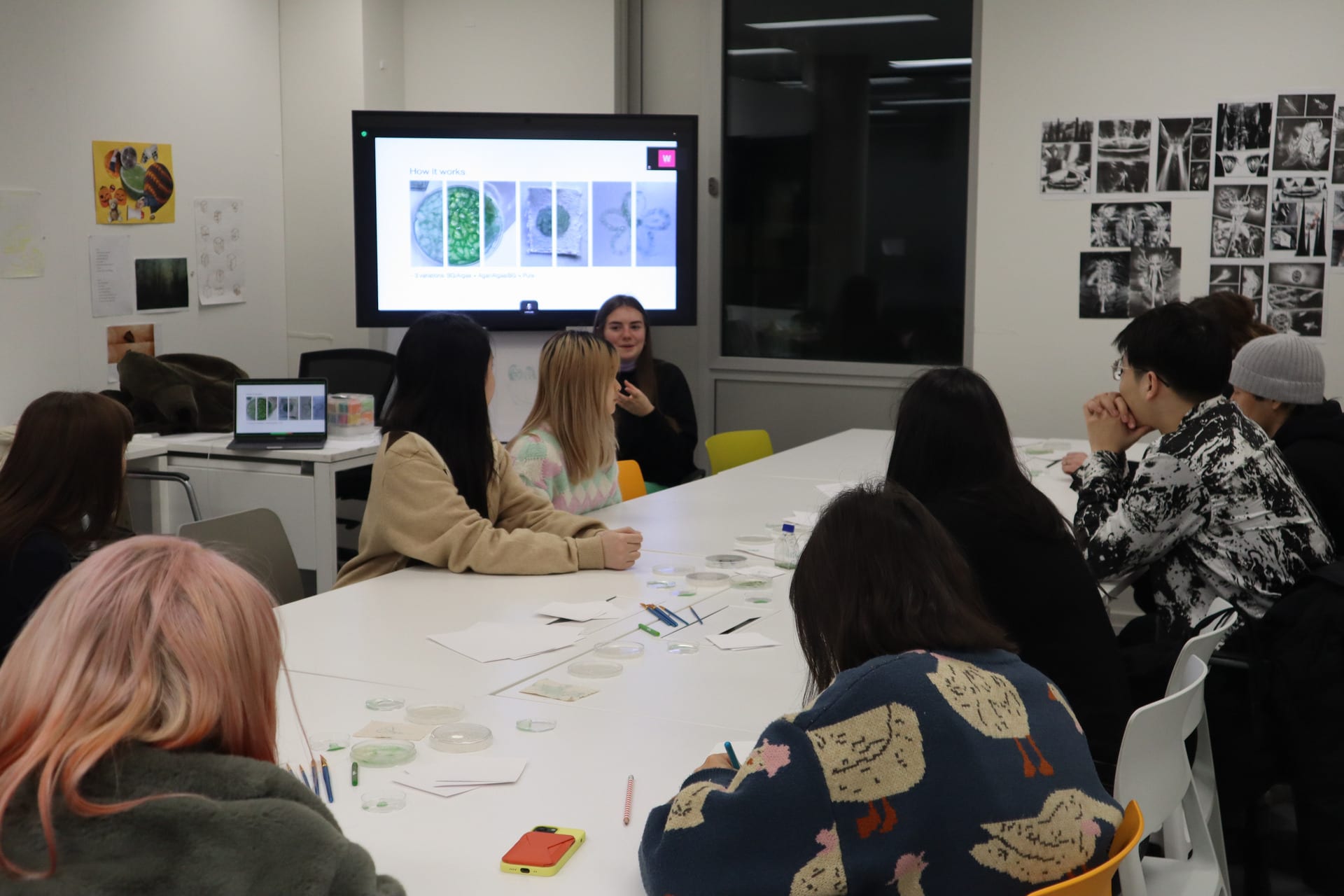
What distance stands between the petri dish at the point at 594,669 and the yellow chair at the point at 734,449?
2.49 metres

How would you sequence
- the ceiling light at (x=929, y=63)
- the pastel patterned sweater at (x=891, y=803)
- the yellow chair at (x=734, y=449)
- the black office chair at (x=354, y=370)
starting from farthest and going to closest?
the ceiling light at (x=929, y=63)
the black office chair at (x=354, y=370)
the yellow chair at (x=734, y=449)
the pastel patterned sweater at (x=891, y=803)

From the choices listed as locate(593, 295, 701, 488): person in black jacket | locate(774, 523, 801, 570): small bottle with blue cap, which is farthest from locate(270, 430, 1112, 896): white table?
locate(593, 295, 701, 488): person in black jacket

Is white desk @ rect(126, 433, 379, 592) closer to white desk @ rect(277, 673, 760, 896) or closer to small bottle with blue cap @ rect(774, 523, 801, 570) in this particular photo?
small bottle with blue cap @ rect(774, 523, 801, 570)

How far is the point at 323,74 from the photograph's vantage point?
598cm

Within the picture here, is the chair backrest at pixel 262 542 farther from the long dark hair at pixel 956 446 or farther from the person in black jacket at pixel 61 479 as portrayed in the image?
the long dark hair at pixel 956 446

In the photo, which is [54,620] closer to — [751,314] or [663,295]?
[663,295]

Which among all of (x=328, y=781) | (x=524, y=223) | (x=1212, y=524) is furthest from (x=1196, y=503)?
(x=524, y=223)

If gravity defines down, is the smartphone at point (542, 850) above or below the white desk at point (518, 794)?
above

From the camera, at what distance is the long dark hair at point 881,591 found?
1356mm

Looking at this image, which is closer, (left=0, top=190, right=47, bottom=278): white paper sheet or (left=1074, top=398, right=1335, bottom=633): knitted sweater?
(left=1074, top=398, right=1335, bottom=633): knitted sweater

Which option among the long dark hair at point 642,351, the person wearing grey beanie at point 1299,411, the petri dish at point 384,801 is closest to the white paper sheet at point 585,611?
the petri dish at point 384,801

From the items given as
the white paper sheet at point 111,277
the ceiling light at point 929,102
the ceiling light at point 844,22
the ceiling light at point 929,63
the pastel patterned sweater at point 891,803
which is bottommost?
the pastel patterned sweater at point 891,803

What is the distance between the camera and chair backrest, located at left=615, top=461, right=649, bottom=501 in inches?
163

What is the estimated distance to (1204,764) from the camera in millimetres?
2293
